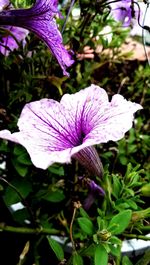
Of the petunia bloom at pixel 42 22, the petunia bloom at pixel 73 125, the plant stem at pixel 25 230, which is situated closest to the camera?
the petunia bloom at pixel 73 125

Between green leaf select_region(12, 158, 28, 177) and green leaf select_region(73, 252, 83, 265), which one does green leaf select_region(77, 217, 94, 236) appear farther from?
green leaf select_region(12, 158, 28, 177)

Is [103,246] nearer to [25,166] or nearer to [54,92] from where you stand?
[25,166]

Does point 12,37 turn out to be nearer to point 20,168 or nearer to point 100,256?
point 20,168

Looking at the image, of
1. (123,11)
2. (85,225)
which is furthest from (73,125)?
(123,11)

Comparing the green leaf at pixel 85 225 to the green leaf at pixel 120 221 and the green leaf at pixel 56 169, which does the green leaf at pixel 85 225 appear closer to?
the green leaf at pixel 120 221

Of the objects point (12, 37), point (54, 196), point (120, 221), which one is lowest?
point (54, 196)

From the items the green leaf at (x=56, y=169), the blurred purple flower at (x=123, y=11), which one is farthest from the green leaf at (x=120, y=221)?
the blurred purple flower at (x=123, y=11)
